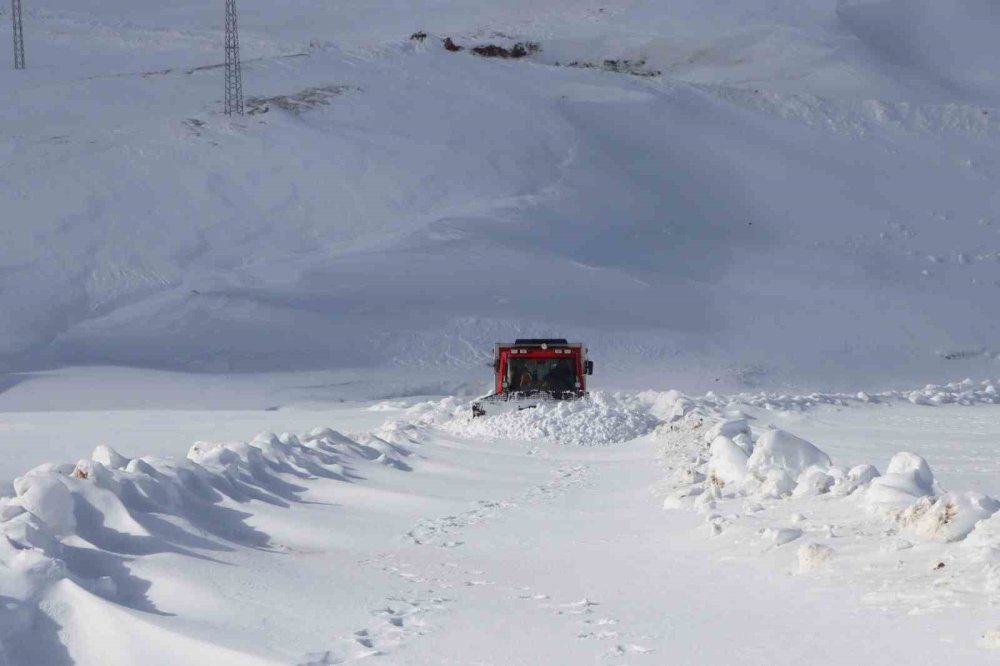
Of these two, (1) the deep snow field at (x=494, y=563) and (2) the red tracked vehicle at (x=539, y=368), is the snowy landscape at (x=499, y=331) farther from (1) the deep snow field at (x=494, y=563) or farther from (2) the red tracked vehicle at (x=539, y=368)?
(2) the red tracked vehicle at (x=539, y=368)

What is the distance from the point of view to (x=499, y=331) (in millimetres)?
29891

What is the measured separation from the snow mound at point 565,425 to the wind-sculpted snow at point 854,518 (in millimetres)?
5254

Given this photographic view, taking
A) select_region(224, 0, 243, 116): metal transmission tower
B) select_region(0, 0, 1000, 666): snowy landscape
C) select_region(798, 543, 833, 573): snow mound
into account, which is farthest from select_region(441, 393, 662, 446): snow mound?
select_region(224, 0, 243, 116): metal transmission tower

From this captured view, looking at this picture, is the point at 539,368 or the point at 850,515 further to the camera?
the point at 539,368

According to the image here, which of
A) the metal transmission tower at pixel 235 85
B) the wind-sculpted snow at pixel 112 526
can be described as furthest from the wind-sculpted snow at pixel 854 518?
the metal transmission tower at pixel 235 85

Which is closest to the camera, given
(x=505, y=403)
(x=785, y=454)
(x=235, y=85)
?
(x=785, y=454)

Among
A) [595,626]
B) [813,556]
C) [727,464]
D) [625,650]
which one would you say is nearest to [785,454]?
[727,464]

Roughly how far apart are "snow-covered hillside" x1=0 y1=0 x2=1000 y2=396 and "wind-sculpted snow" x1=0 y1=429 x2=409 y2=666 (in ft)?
56.7

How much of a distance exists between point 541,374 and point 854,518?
39.1ft

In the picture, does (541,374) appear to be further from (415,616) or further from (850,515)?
(415,616)

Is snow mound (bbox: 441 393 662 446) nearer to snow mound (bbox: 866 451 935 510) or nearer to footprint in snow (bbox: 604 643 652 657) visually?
snow mound (bbox: 866 451 935 510)

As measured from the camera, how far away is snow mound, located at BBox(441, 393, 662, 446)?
16.6 metres

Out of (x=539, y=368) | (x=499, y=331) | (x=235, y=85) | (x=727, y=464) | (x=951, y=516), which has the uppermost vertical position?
(x=235, y=85)

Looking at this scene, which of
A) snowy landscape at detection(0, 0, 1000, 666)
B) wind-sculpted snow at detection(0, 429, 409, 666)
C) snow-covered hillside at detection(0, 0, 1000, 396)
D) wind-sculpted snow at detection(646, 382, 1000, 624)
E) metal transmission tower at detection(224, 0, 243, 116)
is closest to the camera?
wind-sculpted snow at detection(0, 429, 409, 666)
